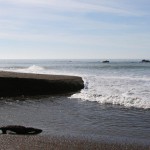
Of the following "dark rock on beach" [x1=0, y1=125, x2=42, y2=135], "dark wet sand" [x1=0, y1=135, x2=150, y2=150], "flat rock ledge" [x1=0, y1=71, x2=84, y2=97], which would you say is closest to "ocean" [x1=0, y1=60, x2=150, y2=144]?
"dark rock on beach" [x1=0, y1=125, x2=42, y2=135]

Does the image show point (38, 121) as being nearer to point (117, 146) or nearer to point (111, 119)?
point (111, 119)

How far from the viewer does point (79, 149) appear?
40.1 feet

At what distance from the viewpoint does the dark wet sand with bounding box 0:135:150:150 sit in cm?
1230

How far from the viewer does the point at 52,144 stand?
42.1 feet

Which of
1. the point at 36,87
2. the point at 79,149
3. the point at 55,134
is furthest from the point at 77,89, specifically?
the point at 79,149

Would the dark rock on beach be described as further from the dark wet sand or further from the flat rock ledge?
the flat rock ledge

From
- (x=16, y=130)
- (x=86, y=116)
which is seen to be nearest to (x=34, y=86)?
(x=86, y=116)

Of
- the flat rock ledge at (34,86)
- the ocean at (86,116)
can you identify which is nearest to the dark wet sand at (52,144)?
the ocean at (86,116)

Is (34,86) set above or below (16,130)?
above

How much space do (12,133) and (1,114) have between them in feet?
16.8

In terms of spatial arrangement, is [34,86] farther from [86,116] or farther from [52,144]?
[52,144]

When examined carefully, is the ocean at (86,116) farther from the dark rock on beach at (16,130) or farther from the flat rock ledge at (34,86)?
the flat rock ledge at (34,86)

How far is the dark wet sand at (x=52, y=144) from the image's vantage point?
12305mm

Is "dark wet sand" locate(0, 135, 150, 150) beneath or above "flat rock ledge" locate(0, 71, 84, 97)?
beneath
